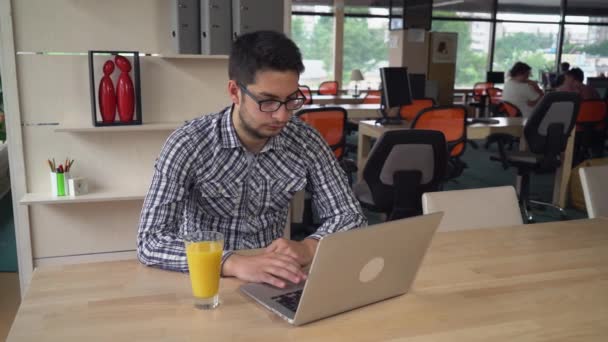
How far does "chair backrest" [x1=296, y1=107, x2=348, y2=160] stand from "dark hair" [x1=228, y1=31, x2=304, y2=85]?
2677 mm

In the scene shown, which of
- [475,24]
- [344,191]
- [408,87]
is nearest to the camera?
[344,191]

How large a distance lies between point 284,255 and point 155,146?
7.01 feet

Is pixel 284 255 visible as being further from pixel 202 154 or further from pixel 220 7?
pixel 220 7

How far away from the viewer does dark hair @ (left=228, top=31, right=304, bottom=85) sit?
1.62 m

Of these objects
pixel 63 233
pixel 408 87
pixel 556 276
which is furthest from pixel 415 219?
pixel 408 87

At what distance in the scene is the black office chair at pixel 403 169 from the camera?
3279mm

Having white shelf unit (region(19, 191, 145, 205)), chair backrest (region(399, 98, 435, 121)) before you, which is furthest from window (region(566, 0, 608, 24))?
white shelf unit (region(19, 191, 145, 205))

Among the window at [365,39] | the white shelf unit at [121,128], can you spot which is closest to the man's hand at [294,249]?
the white shelf unit at [121,128]

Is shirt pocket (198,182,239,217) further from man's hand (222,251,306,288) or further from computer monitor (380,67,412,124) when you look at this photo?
computer monitor (380,67,412,124)

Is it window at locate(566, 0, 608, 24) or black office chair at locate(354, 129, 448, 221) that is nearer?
black office chair at locate(354, 129, 448, 221)

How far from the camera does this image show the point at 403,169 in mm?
3359

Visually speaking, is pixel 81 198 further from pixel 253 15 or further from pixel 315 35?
pixel 315 35

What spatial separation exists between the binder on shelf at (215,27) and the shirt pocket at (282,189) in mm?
1484

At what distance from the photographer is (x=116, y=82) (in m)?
3.11
